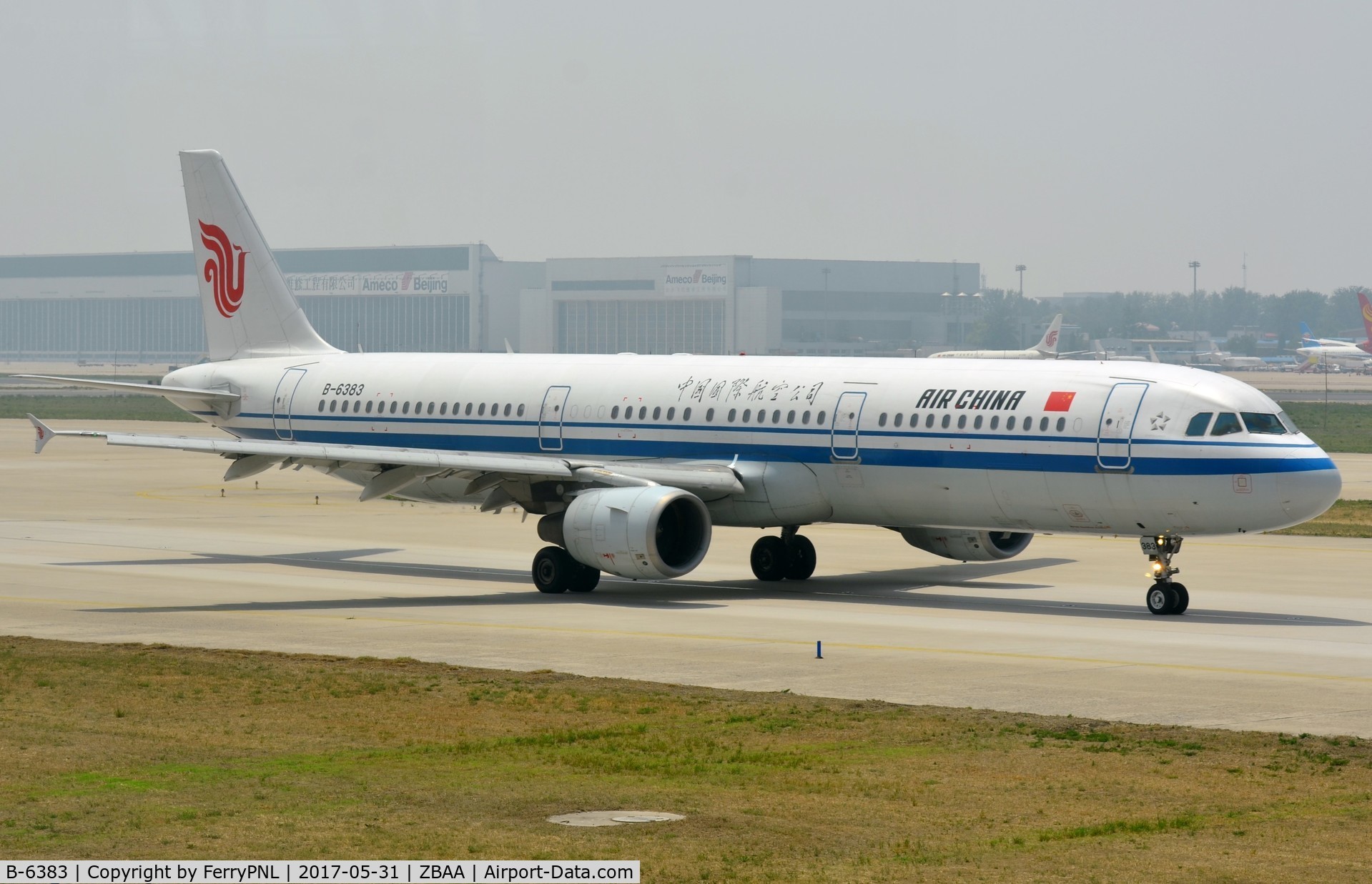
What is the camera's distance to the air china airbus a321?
3105cm

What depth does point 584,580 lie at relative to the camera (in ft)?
114

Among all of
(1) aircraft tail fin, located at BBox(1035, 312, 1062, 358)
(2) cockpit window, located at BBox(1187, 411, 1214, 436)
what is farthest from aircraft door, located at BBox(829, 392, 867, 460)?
(1) aircraft tail fin, located at BBox(1035, 312, 1062, 358)

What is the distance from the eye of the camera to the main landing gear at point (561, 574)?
3472 centimetres

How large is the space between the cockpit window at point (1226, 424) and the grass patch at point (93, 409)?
238ft

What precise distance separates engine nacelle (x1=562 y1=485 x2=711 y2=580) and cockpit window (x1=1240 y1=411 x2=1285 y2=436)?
9553mm

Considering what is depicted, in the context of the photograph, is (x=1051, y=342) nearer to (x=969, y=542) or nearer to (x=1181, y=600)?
(x=969, y=542)

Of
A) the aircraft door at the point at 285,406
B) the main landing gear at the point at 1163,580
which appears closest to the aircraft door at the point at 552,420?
the aircraft door at the point at 285,406

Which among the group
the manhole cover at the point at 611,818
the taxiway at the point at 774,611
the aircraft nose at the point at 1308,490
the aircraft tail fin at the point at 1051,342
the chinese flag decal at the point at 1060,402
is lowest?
the manhole cover at the point at 611,818

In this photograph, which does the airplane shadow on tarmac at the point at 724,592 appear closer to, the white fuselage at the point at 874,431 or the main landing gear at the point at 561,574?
the main landing gear at the point at 561,574

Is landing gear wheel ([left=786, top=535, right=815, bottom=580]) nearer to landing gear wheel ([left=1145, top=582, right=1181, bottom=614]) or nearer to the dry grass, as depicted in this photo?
landing gear wheel ([left=1145, top=582, right=1181, bottom=614])

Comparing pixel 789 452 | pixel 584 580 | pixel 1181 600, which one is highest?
pixel 789 452

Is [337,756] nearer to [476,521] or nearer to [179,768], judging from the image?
[179,768]

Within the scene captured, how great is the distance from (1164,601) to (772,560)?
8.60 metres

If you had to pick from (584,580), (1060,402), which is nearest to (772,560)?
(584,580)
